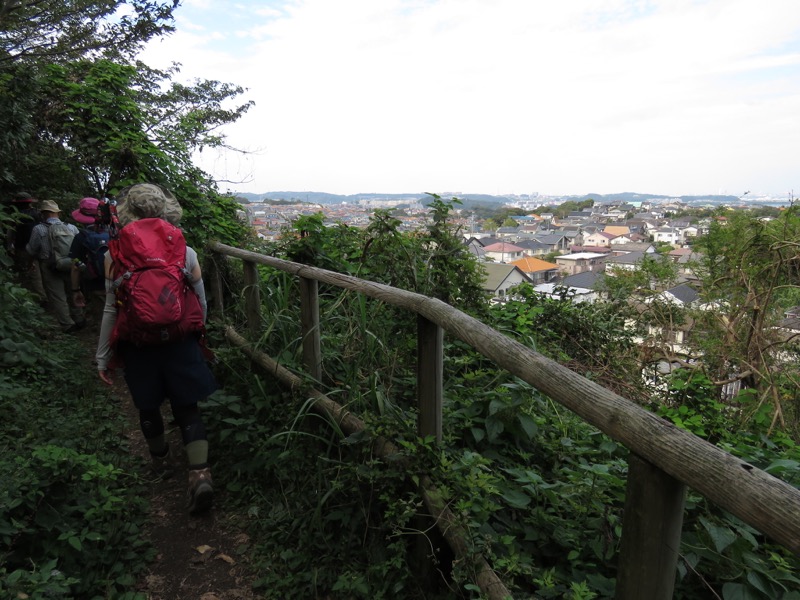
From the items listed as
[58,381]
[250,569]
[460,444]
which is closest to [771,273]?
[460,444]

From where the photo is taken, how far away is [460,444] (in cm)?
239

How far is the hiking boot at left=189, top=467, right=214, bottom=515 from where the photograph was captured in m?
2.69

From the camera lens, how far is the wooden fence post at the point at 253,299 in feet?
12.1

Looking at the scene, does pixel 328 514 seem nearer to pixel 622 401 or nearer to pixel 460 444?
pixel 460 444

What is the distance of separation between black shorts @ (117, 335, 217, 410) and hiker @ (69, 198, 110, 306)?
271 cm

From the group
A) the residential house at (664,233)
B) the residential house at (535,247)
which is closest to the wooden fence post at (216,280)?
the residential house at (535,247)

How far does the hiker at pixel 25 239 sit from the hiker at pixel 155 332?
4361mm

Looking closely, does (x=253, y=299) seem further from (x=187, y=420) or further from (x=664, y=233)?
(x=664, y=233)

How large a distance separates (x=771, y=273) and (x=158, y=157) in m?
7.35

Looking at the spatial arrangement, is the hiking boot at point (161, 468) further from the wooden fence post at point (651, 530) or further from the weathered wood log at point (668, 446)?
the wooden fence post at point (651, 530)

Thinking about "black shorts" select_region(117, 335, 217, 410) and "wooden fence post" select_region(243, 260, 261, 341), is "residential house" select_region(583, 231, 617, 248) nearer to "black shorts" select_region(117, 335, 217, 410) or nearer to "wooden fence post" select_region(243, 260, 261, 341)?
"wooden fence post" select_region(243, 260, 261, 341)

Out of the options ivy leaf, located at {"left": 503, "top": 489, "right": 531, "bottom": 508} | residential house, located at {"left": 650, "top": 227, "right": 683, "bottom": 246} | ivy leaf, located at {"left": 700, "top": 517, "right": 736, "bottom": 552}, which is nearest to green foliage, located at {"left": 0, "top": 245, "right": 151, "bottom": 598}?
ivy leaf, located at {"left": 503, "top": 489, "right": 531, "bottom": 508}

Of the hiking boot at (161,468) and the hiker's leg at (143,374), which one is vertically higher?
the hiker's leg at (143,374)

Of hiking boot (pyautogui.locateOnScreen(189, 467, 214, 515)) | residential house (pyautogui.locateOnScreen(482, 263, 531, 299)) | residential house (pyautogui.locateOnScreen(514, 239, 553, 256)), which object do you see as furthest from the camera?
residential house (pyautogui.locateOnScreen(514, 239, 553, 256))
